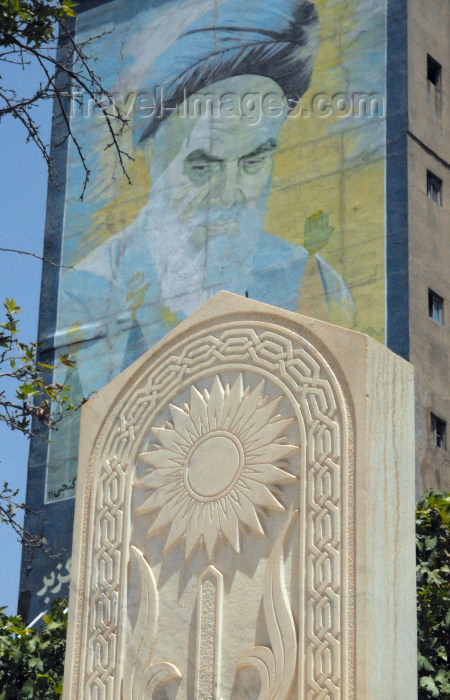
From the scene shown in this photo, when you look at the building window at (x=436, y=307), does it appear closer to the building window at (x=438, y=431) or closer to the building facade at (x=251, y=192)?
the building facade at (x=251, y=192)

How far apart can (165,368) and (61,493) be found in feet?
63.3

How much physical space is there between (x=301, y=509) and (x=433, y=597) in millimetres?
6829

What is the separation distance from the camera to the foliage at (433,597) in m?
13.7

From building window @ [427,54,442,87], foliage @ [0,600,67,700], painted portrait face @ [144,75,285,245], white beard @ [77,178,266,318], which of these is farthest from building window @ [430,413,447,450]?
foliage @ [0,600,67,700]

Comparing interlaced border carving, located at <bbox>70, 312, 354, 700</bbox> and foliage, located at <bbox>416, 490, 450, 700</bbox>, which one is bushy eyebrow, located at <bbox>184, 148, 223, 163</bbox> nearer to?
foliage, located at <bbox>416, 490, 450, 700</bbox>

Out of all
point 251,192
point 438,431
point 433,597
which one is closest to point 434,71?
point 251,192

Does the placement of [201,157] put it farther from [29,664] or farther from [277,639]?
[277,639]

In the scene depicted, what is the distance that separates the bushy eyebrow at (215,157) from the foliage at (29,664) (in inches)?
519

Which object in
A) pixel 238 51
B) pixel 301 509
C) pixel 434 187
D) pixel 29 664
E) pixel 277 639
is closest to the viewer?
pixel 277 639

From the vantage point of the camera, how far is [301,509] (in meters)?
7.92

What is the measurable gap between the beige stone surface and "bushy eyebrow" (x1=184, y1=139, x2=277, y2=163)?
698 inches

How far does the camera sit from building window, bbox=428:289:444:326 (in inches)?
958

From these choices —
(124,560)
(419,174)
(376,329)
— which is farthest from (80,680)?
(419,174)

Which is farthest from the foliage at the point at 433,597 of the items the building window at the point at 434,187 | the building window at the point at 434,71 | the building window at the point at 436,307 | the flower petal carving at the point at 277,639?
the building window at the point at 434,71
